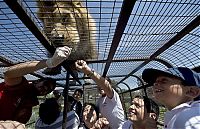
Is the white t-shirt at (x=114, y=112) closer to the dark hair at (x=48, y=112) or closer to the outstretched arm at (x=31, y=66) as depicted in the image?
the dark hair at (x=48, y=112)

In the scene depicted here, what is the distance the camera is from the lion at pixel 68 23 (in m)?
1.48

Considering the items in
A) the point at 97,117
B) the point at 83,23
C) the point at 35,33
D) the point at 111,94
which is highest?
the point at 83,23

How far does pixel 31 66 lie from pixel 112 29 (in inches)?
22.6

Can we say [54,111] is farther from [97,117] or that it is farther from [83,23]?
[83,23]

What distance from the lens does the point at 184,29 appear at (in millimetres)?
1659

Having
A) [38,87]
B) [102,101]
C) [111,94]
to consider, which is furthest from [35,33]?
[102,101]

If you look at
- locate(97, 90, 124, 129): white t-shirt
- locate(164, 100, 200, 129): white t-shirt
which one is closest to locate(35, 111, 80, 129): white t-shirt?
locate(97, 90, 124, 129): white t-shirt

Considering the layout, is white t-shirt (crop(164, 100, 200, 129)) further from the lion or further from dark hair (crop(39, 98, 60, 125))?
dark hair (crop(39, 98, 60, 125))

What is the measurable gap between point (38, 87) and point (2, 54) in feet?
1.36

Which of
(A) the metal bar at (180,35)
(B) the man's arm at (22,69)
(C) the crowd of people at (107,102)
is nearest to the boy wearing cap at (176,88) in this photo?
(C) the crowd of people at (107,102)

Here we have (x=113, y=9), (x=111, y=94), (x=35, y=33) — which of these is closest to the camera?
(x=113, y=9)

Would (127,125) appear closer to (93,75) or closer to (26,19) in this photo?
(93,75)

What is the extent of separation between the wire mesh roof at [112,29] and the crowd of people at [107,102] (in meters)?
0.20

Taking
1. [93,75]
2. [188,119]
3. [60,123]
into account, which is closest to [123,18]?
[188,119]
